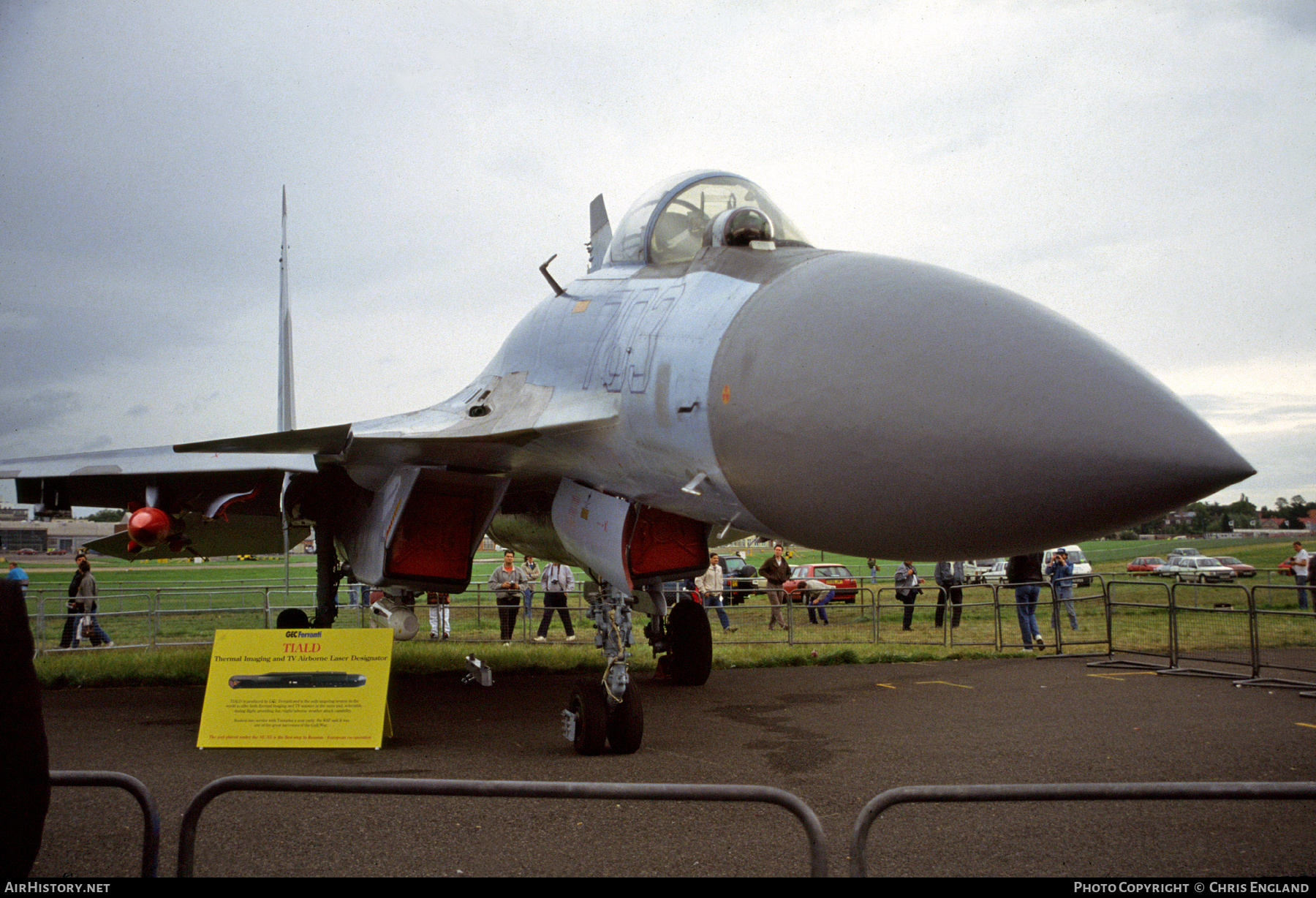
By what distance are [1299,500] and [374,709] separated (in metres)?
82.2

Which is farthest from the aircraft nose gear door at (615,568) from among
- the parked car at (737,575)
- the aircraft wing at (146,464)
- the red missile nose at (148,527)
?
the parked car at (737,575)

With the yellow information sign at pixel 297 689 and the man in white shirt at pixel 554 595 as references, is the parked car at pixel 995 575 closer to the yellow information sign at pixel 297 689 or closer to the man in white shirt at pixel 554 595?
the man in white shirt at pixel 554 595

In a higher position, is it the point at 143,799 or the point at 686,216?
the point at 686,216

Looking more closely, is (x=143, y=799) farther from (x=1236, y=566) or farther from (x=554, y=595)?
(x=1236, y=566)

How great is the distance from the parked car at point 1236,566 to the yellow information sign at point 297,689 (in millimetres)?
27533

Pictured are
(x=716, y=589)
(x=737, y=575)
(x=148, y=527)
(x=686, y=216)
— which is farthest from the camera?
(x=737, y=575)

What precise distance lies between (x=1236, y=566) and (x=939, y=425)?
35.4 m

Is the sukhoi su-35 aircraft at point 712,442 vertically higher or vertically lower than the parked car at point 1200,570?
higher

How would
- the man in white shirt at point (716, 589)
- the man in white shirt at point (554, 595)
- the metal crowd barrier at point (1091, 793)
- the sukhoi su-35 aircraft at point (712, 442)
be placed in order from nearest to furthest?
the metal crowd barrier at point (1091, 793), the sukhoi su-35 aircraft at point (712, 442), the man in white shirt at point (554, 595), the man in white shirt at point (716, 589)

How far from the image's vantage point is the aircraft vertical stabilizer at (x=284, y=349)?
44.9ft

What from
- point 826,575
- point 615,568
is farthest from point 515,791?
point 826,575

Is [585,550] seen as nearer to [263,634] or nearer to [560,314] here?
[560,314]

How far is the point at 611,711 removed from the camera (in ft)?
18.9

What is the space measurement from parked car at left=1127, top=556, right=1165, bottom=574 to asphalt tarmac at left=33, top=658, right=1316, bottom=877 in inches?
1082
